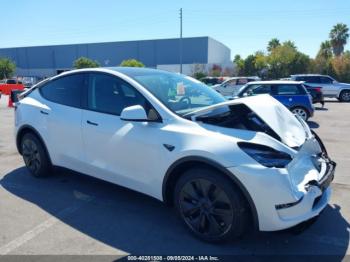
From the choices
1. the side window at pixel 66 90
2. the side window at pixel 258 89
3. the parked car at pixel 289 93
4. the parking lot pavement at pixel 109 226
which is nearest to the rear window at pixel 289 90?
the parked car at pixel 289 93

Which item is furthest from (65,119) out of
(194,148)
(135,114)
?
(194,148)

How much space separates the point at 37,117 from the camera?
4.95 m

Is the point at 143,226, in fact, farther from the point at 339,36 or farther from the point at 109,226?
the point at 339,36

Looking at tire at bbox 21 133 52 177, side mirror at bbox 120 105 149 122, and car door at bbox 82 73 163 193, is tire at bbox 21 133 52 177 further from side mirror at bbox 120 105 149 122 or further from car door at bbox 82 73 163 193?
side mirror at bbox 120 105 149 122

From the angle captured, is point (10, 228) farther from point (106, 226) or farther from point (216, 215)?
point (216, 215)

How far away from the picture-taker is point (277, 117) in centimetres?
343

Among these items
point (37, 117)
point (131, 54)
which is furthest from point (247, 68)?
point (37, 117)

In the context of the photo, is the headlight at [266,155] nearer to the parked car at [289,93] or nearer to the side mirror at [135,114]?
the side mirror at [135,114]

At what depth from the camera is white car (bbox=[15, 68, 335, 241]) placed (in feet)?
9.76

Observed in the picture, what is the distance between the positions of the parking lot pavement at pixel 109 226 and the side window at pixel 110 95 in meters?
1.19

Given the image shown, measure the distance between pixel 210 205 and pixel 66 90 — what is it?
2.59 m

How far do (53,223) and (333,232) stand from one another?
2.94m

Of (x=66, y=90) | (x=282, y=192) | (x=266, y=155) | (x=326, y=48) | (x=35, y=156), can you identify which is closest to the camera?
(x=282, y=192)

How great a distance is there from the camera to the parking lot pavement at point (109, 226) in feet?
10.8
